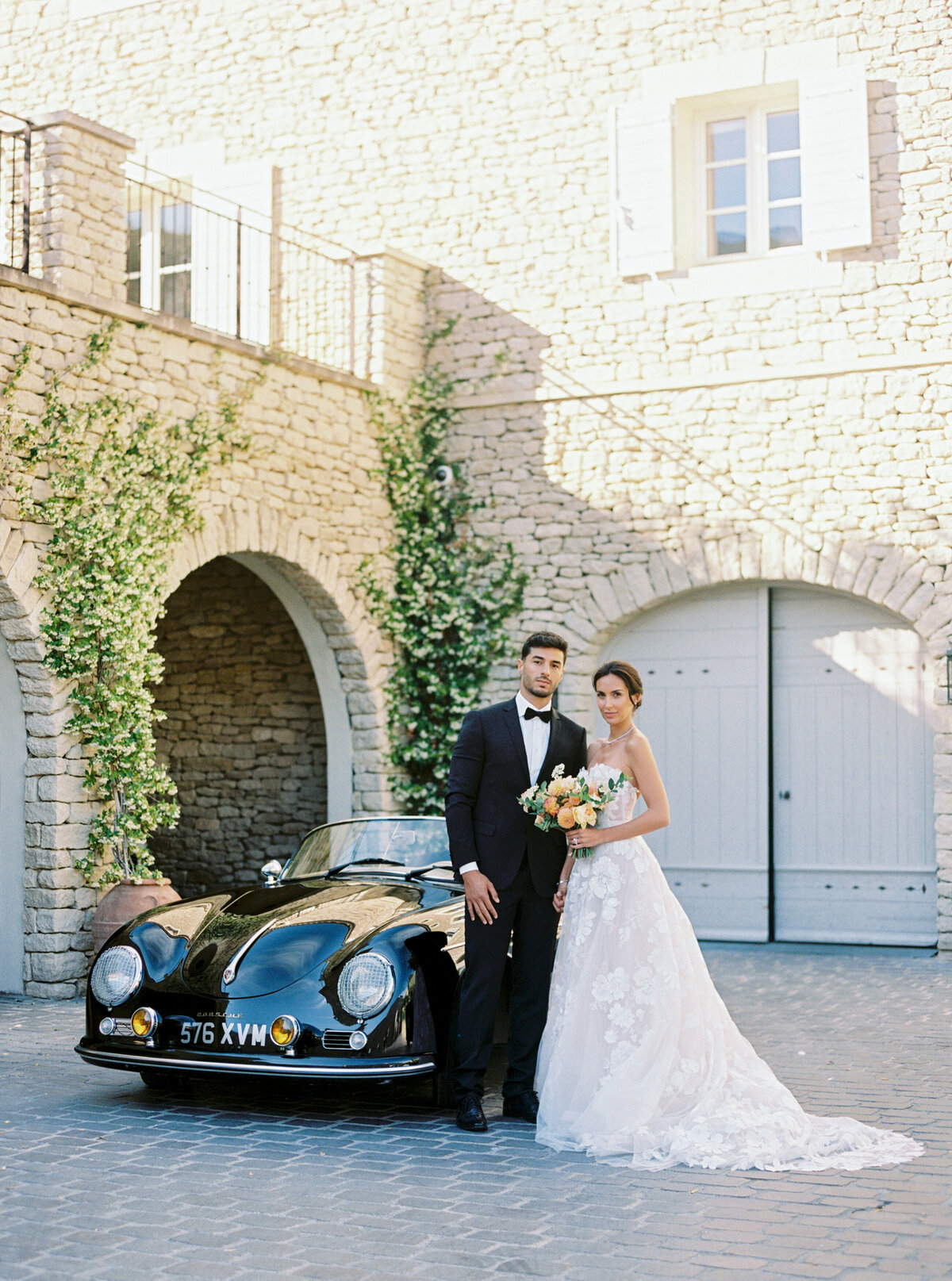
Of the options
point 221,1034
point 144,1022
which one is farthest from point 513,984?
point 144,1022

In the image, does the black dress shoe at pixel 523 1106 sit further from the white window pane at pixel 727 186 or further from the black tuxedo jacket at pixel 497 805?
the white window pane at pixel 727 186

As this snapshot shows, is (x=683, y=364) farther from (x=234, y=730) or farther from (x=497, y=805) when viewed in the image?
(x=497, y=805)

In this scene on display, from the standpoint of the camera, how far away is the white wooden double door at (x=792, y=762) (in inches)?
396

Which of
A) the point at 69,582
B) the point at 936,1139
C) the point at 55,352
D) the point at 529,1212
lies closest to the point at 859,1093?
the point at 936,1139

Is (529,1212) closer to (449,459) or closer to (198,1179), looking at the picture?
(198,1179)

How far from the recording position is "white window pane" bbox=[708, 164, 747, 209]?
35.2 ft

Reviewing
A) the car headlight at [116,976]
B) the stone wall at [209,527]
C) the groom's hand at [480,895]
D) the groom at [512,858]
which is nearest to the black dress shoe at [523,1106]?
the groom at [512,858]

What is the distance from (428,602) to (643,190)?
3.50 metres

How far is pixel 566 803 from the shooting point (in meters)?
5.02

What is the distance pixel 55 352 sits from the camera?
26.2 feet

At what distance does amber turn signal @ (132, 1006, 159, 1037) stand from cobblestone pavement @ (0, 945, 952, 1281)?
316mm

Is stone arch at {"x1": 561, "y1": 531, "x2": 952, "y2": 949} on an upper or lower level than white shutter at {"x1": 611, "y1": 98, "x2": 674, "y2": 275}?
lower

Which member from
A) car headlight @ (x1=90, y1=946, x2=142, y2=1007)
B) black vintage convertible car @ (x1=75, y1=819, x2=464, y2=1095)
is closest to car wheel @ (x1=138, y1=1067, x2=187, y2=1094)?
black vintage convertible car @ (x1=75, y1=819, x2=464, y2=1095)

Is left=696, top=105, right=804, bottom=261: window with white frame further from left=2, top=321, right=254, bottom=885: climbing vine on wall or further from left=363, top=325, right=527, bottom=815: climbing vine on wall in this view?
left=2, top=321, right=254, bottom=885: climbing vine on wall
